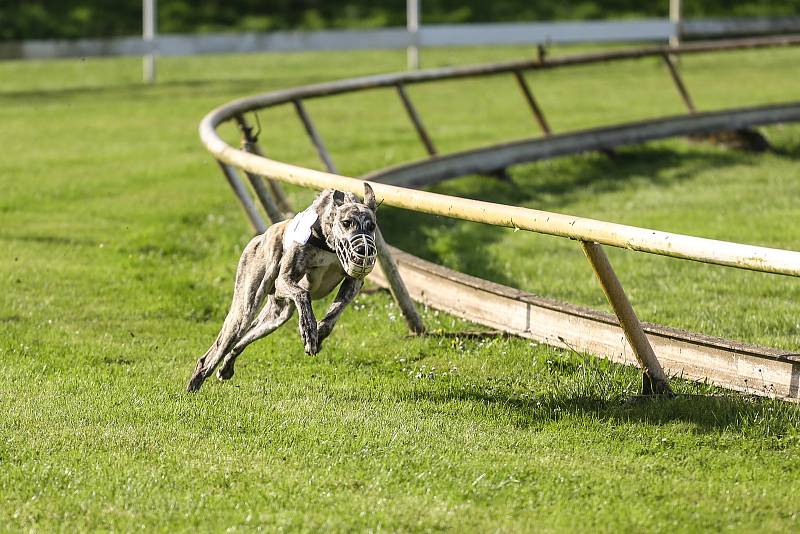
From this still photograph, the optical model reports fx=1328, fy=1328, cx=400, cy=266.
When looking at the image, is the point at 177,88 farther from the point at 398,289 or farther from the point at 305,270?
the point at 305,270

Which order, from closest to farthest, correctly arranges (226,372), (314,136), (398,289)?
1. (226,372)
2. (398,289)
3. (314,136)

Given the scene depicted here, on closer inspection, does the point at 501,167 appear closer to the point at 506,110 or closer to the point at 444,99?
the point at 506,110

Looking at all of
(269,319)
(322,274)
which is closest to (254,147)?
(269,319)

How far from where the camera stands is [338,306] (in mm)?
5277

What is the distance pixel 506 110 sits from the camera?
56.9 feet

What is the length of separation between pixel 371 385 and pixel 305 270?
107 cm

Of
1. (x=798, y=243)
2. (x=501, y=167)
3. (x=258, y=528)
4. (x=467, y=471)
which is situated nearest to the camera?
(x=258, y=528)

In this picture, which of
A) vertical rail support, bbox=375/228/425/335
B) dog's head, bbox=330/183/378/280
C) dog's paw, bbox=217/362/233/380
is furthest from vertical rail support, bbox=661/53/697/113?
dog's head, bbox=330/183/378/280

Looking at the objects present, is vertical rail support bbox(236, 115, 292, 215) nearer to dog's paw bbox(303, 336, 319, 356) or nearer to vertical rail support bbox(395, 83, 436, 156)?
vertical rail support bbox(395, 83, 436, 156)

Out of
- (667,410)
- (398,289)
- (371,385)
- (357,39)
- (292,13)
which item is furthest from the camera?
(292,13)

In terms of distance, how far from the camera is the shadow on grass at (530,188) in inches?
375

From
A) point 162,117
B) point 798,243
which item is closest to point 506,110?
point 162,117

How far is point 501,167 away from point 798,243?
10.6 feet

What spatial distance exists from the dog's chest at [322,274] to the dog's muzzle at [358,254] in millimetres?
299
